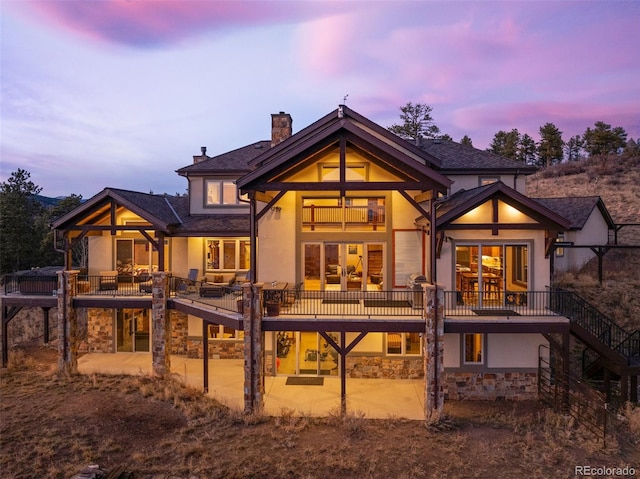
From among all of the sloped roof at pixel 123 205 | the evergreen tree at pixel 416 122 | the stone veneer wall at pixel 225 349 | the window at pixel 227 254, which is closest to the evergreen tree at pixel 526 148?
the evergreen tree at pixel 416 122

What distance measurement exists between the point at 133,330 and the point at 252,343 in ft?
30.4

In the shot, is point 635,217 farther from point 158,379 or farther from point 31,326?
point 31,326

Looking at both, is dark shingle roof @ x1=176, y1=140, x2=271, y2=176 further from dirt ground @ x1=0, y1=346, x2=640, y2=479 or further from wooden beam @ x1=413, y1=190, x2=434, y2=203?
dirt ground @ x1=0, y1=346, x2=640, y2=479

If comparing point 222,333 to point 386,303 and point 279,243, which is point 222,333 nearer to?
point 279,243

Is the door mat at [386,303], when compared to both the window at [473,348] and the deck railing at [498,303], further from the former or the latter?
the window at [473,348]

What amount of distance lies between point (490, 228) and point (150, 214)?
13825 mm

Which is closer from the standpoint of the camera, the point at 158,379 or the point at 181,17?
the point at 158,379

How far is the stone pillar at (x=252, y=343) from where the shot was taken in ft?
38.1

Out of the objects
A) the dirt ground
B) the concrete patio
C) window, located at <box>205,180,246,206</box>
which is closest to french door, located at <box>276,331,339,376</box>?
the concrete patio

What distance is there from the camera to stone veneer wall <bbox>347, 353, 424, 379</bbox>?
1431 cm

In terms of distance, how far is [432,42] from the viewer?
73.3ft

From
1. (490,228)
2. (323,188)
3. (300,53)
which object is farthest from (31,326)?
(490,228)

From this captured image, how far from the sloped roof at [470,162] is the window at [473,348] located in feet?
23.6

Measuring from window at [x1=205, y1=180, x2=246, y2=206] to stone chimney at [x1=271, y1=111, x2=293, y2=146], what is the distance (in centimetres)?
324
